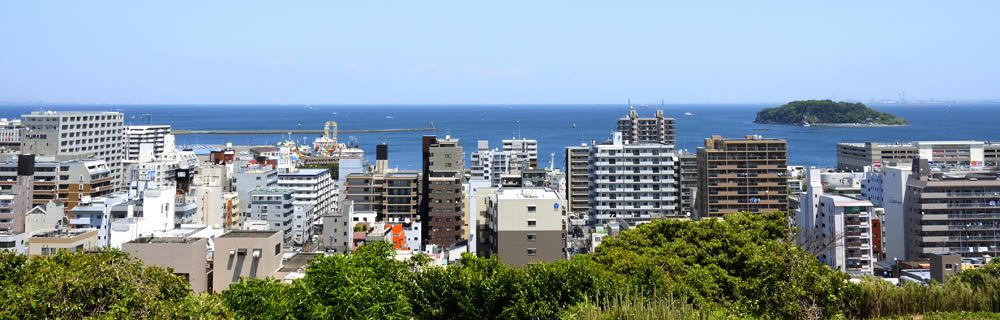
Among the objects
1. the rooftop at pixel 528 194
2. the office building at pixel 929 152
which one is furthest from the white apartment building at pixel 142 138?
the office building at pixel 929 152

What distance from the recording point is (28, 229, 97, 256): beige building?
49.5 feet

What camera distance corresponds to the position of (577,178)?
1204 inches

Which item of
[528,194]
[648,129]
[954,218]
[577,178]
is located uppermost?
[648,129]

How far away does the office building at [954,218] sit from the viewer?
18.8 m

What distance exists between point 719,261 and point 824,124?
8850cm

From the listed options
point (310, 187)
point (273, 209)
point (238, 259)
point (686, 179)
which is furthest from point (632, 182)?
point (238, 259)

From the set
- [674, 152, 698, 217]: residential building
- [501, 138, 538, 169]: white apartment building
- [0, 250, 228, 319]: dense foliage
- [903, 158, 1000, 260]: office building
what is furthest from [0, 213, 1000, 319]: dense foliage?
[501, 138, 538, 169]: white apartment building

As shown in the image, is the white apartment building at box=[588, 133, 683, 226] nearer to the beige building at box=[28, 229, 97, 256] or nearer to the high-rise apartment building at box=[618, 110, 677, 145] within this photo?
the beige building at box=[28, 229, 97, 256]

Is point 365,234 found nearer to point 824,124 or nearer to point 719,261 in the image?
point 719,261

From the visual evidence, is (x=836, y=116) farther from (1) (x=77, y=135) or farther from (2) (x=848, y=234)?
(1) (x=77, y=135)

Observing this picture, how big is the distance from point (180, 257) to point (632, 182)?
59.0 ft

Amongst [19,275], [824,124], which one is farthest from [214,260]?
[824,124]

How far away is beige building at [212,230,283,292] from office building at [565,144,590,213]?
2147 cm

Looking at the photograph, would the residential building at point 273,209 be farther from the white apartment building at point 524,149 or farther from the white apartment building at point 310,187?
the white apartment building at point 524,149
